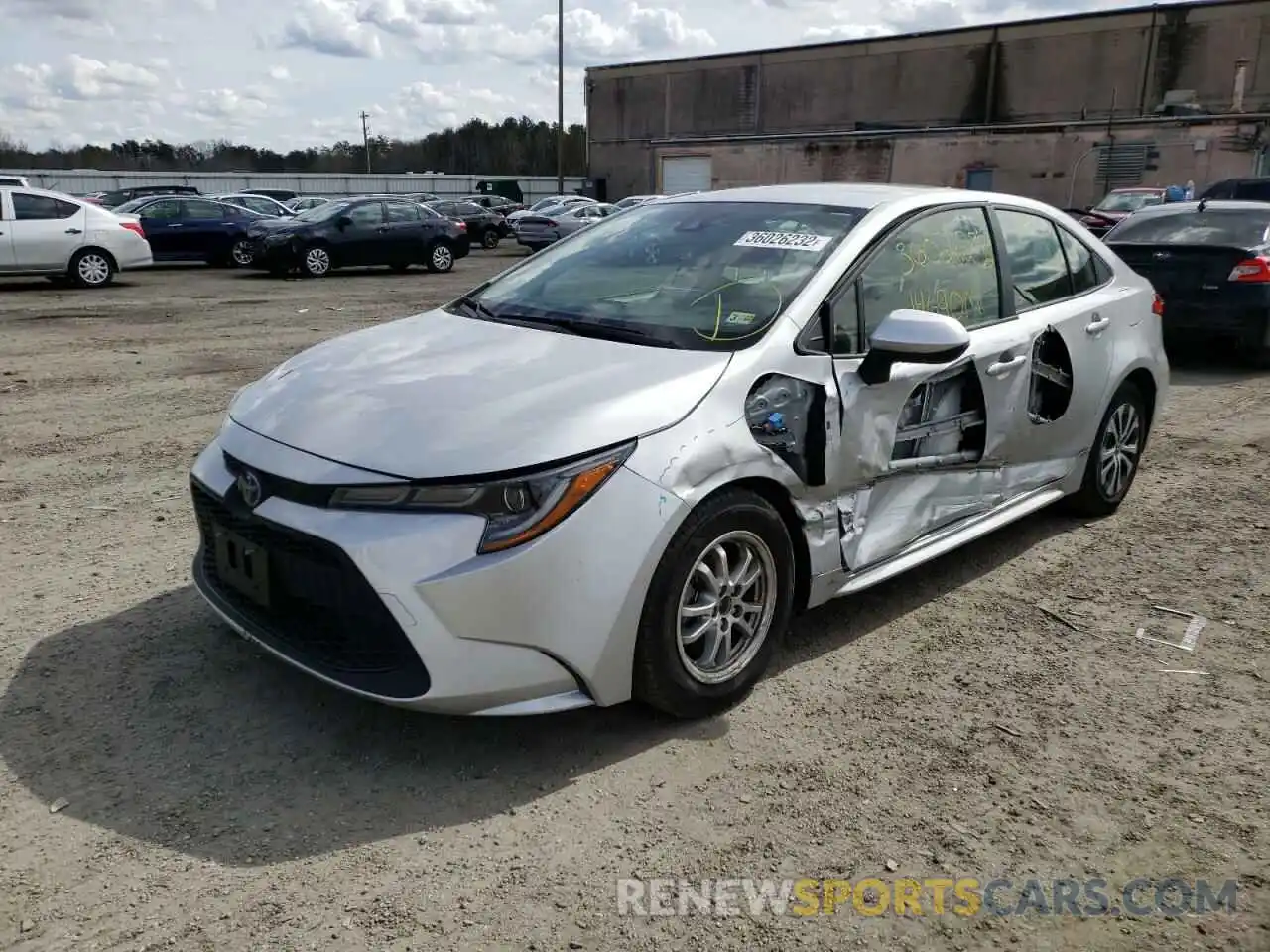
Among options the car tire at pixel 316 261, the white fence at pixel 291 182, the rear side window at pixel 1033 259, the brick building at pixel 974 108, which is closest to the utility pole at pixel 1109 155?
the brick building at pixel 974 108

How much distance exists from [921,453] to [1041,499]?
44.6 inches

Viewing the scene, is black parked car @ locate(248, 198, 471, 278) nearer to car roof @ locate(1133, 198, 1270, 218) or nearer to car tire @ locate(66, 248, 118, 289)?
car tire @ locate(66, 248, 118, 289)

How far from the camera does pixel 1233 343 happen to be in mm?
10344

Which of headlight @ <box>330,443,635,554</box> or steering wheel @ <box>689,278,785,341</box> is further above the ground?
steering wheel @ <box>689,278,785,341</box>

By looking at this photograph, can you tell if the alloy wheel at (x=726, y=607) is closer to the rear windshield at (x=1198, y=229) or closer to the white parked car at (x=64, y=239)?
the rear windshield at (x=1198, y=229)

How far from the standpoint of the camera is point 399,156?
94.4 m

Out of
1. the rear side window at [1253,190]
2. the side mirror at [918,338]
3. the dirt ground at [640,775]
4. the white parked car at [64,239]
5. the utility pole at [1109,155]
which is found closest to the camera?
the dirt ground at [640,775]

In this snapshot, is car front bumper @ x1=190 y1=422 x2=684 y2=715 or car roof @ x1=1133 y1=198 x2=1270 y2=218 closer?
car front bumper @ x1=190 y1=422 x2=684 y2=715

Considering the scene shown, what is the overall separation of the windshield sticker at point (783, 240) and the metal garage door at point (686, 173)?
38.1 metres

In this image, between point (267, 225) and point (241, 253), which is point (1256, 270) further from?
point (241, 253)

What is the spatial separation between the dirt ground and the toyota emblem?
2.31 feet

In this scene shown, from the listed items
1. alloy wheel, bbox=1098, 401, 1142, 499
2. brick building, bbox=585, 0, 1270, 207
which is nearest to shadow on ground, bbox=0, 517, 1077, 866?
alloy wheel, bbox=1098, 401, 1142, 499

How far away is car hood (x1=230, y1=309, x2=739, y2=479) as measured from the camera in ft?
9.24

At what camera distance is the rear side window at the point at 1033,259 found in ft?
14.7
